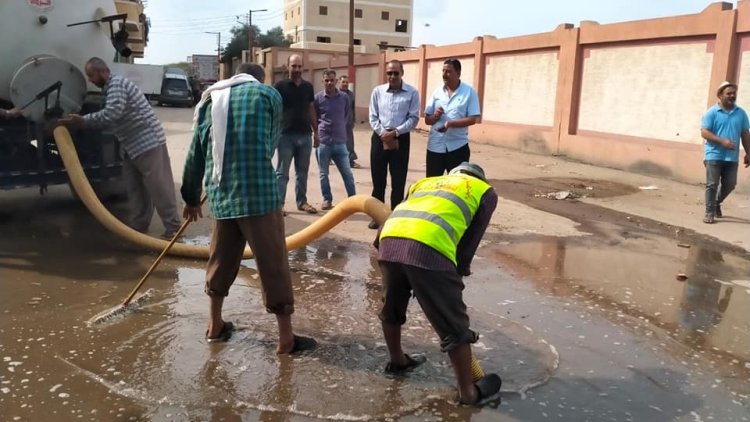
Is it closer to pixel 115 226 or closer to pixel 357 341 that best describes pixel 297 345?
pixel 357 341

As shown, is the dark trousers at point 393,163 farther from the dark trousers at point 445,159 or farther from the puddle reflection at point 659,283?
the puddle reflection at point 659,283

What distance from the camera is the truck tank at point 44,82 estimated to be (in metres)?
6.09

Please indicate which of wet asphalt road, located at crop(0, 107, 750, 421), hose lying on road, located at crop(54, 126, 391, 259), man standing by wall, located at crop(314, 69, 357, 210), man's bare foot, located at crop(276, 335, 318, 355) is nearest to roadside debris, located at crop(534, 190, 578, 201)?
wet asphalt road, located at crop(0, 107, 750, 421)

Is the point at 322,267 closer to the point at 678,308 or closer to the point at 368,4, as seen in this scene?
the point at 678,308

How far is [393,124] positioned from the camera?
6.64 meters

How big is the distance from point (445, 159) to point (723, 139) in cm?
379

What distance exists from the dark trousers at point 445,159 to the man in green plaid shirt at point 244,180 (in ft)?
9.63

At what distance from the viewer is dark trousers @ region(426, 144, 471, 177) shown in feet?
21.2

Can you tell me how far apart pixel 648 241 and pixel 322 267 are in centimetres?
370

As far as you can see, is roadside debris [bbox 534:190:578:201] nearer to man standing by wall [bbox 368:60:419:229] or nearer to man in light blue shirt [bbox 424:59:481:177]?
man in light blue shirt [bbox 424:59:481:177]

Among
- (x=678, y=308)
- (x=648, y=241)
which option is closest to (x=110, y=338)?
(x=678, y=308)

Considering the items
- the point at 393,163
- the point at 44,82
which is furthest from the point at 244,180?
the point at 44,82

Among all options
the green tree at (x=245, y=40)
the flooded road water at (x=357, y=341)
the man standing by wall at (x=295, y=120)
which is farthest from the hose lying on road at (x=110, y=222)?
the green tree at (x=245, y=40)

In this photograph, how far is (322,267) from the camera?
5719 mm
